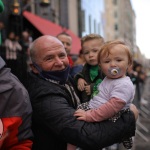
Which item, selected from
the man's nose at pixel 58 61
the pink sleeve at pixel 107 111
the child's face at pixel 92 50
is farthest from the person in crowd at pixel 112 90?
the child's face at pixel 92 50

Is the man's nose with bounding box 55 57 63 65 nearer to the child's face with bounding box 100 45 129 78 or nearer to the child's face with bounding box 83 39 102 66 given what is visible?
the child's face with bounding box 100 45 129 78

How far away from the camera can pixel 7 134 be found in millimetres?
1633

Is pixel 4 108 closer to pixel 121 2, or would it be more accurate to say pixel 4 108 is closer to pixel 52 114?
pixel 52 114

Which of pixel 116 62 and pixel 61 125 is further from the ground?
pixel 116 62

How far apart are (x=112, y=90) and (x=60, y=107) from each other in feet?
1.17

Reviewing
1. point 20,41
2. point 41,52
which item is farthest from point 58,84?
point 20,41

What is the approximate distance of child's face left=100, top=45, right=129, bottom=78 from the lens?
2.01 m

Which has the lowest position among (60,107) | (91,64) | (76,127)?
(76,127)

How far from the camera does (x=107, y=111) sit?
1.88 m

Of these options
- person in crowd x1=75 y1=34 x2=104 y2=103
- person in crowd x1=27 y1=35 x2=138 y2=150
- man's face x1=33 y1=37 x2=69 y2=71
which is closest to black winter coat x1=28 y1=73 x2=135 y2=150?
person in crowd x1=27 y1=35 x2=138 y2=150

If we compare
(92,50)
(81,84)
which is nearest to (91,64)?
(92,50)

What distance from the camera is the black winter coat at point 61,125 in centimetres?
183

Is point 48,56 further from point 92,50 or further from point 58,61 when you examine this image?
point 92,50

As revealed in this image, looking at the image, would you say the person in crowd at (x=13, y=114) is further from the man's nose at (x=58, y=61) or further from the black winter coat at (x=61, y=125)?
the man's nose at (x=58, y=61)
